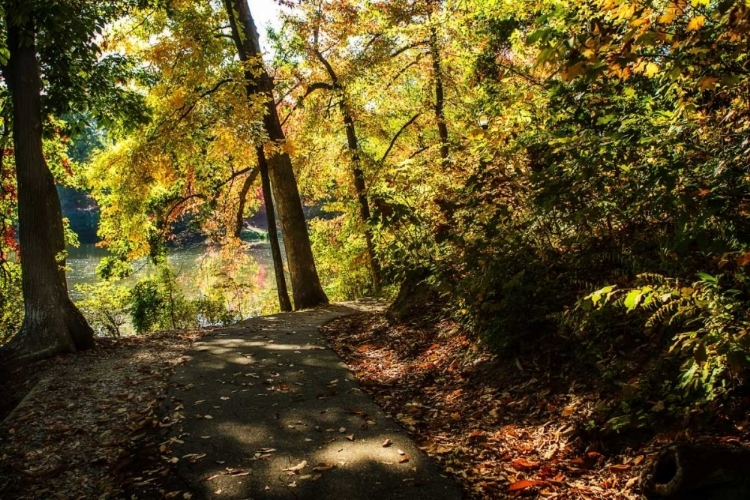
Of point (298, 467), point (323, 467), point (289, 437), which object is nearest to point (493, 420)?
point (323, 467)

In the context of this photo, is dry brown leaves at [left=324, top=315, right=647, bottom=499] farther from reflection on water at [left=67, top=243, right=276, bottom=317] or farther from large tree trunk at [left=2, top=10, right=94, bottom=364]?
reflection on water at [left=67, top=243, right=276, bottom=317]

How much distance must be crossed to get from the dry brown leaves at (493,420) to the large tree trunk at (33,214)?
4.76 meters

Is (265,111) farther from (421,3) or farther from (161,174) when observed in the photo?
(421,3)

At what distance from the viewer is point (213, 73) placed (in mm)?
11586

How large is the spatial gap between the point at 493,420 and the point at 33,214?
24.0ft

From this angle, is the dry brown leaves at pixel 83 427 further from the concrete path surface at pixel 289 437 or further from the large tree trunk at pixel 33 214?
the large tree trunk at pixel 33 214

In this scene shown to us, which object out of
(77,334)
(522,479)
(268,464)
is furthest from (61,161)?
Result: (522,479)

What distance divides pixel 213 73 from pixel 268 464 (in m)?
9.99

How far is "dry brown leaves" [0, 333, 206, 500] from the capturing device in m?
3.94

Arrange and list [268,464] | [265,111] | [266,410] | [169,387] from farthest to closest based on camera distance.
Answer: [265,111] → [169,387] → [266,410] → [268,464]

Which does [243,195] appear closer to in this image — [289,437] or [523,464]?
[289,437]

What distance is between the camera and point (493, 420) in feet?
13.8

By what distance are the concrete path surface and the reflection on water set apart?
4.36m

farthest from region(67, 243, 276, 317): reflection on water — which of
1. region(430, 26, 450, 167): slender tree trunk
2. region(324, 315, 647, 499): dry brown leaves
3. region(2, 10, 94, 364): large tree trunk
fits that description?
region(430, 26, 450, 167): slender tree trunk
